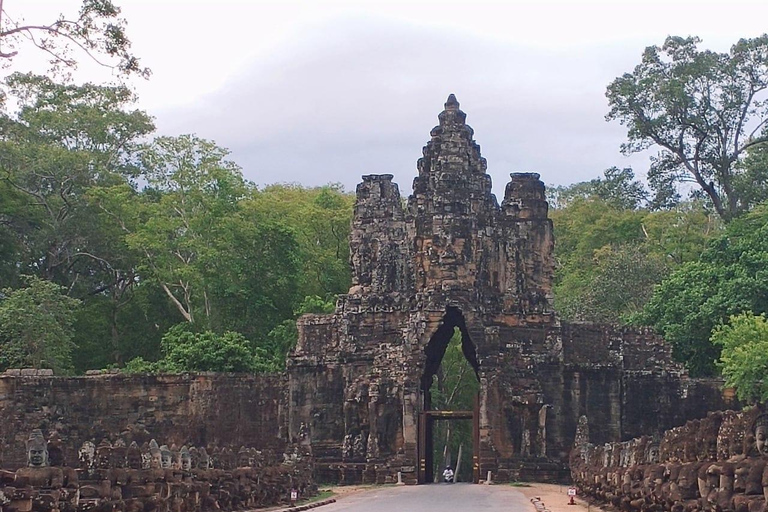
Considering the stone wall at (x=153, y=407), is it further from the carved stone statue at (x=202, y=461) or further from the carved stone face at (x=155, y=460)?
the carved stone face at (x=155, y=460)

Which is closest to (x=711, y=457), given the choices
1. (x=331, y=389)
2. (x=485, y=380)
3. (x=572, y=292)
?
(x=485, y=380)

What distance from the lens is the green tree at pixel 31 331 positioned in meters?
44.9

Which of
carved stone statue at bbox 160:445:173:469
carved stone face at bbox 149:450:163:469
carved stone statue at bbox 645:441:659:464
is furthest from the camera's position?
carved stone statue at bbox 645:441:659:464

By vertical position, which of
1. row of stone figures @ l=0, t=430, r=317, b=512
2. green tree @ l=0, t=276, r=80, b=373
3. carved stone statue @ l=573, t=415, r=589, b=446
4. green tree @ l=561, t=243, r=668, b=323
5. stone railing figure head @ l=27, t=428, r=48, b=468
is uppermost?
green tree @ l=561, t=243, r=668, b=323

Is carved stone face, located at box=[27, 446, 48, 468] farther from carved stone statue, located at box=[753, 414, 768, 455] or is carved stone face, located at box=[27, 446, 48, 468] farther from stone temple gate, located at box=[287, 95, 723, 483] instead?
stone temple gate, located at box=[287, 95, 723, 483]

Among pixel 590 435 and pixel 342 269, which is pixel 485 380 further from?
pixel 342 269

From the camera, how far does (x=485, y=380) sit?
36.1 metres

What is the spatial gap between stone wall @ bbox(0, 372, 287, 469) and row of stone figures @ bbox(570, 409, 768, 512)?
55.6ft

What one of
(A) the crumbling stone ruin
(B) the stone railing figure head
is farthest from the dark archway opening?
(B) the stone railing figure head

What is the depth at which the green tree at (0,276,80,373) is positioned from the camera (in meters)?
44.9

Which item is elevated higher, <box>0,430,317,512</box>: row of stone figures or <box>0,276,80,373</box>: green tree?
<box>0,276,80,373</box>: green tree

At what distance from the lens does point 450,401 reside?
172ft

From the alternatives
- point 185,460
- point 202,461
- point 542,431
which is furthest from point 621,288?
point 185,460

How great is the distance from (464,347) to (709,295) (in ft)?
26.9
